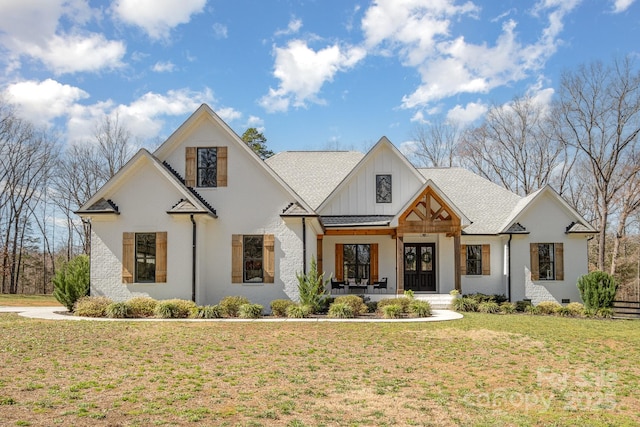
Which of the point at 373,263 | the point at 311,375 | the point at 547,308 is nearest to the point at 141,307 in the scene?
the point at 311,375

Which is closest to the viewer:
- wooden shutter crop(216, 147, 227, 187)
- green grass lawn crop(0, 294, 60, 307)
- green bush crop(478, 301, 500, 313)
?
wooden shutter crop(216, 147, 227, 187)

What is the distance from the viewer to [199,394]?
748cm

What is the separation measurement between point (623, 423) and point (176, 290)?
571 inches

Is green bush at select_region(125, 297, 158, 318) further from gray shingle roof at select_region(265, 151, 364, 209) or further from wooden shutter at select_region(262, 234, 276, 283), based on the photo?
gray shingle roof at select_region(265, 151, 364, 209)

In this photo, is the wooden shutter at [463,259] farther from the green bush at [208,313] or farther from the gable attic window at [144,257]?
the gable attic window at [144,257]

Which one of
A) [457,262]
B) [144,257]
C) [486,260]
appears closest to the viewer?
[144,257]

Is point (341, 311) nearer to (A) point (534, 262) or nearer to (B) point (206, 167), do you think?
(B) point (206, 167)

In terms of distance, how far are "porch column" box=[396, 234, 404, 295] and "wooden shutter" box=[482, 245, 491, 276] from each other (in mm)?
4878

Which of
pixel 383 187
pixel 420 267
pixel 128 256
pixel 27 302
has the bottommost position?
pixel 27 302

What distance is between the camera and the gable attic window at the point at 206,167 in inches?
762

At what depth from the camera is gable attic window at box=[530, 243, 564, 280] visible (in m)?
22.5

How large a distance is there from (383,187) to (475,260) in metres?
5.68

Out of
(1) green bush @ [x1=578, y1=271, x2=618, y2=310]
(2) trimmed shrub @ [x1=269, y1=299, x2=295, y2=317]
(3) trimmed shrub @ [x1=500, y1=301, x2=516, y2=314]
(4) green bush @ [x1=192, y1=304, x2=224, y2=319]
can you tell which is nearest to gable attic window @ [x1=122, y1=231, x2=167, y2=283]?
(4) green bush @ [x1=192, y1=304, x2=224, y2=319]

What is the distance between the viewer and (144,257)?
18250 millimetres
